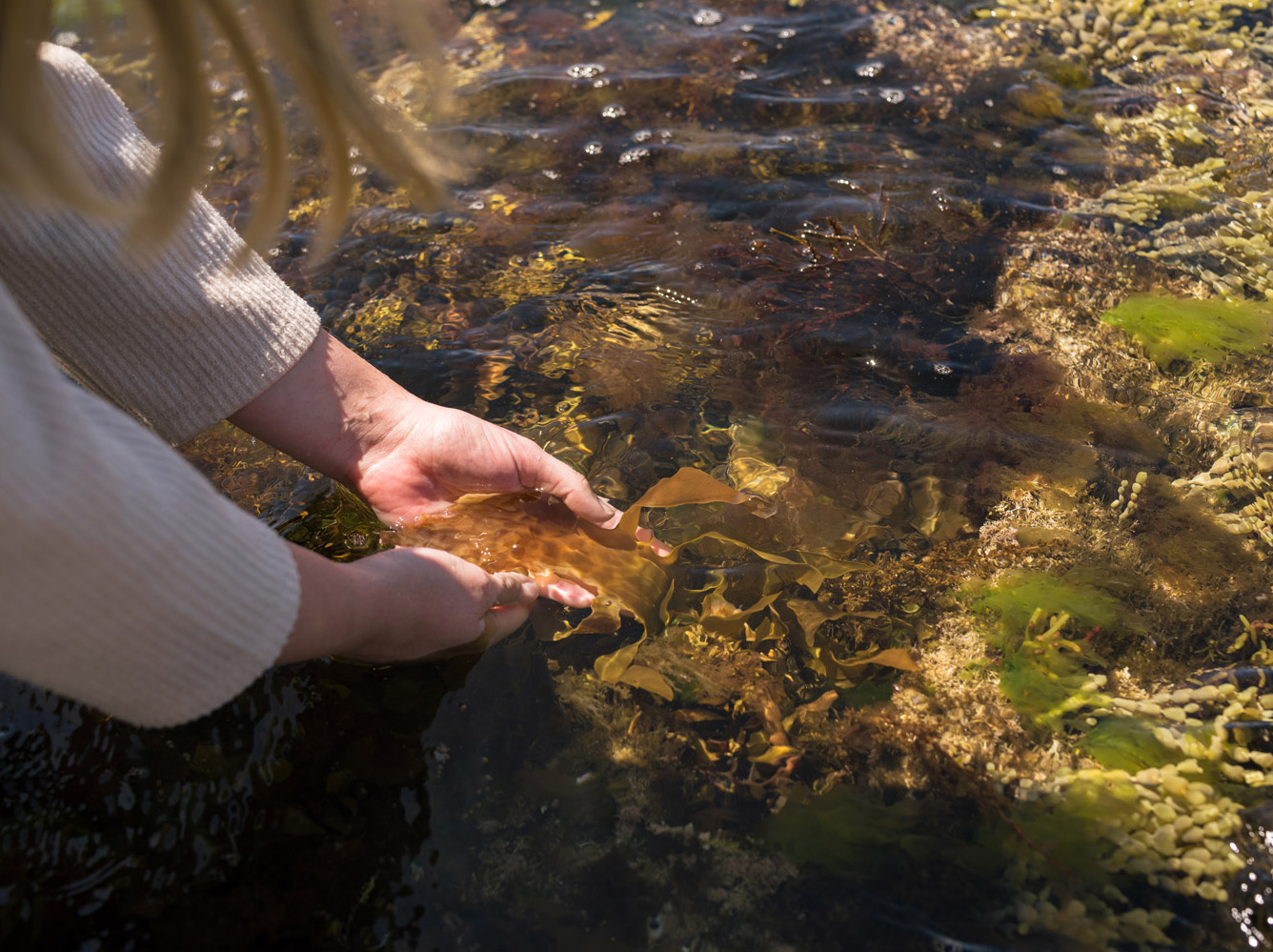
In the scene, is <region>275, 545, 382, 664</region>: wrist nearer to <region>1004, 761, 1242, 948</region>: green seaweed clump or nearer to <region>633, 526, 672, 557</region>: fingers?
<region>633, 526, 672, 557</region>: fingers

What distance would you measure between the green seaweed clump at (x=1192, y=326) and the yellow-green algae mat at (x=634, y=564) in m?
1.36

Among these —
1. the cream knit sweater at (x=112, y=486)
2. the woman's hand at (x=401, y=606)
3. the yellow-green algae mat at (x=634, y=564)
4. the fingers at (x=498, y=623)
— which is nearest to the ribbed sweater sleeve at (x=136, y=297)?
the cream knit sweater at (x=112, y=486)

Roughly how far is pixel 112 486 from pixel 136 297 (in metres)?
0.91

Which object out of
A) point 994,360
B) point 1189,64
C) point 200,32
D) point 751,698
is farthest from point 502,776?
point 1189,64

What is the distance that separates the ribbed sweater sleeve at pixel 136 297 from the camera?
1.89 m

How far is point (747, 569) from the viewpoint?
7.52ft

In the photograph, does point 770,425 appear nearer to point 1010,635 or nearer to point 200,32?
point 1010,635

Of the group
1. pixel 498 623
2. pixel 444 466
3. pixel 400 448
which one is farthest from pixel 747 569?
pixel 400 448

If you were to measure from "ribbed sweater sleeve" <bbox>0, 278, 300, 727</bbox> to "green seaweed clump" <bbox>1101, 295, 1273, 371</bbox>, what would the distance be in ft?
8.66

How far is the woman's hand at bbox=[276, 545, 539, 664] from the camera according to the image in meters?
1.62

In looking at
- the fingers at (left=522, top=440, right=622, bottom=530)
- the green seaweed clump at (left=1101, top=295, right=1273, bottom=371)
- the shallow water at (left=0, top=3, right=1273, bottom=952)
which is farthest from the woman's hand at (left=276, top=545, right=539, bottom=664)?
the green seaweed clump at (left=1101, top=295, right=1273, bottom=371)

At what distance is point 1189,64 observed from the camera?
3904 millimetres

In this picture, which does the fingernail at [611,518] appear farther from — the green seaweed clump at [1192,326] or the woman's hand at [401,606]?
the green seaweed clump at [1192,326]

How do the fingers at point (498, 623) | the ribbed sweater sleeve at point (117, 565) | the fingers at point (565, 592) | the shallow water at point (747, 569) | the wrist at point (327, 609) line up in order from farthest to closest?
the fingers at point (565, 592) → the fingers at point (498, 623) → the shallow water at point (747, 569) → the wrist at point (327, 609) → the ribbed sweater sleeve at point (117, 565)
